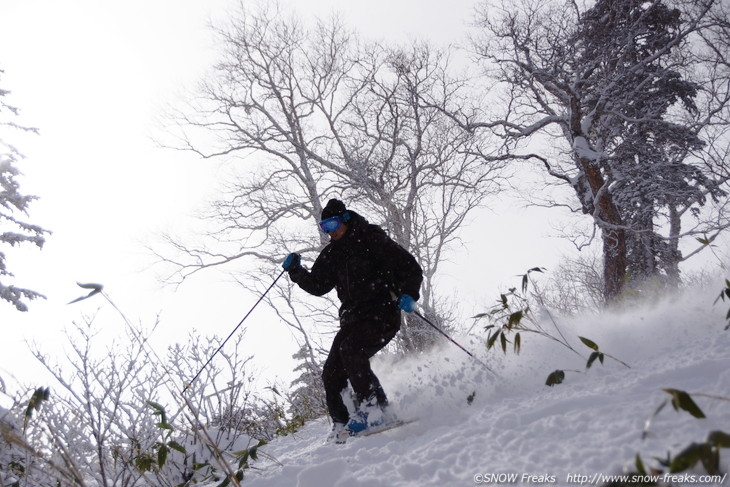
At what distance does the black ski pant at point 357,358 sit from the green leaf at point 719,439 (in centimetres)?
266

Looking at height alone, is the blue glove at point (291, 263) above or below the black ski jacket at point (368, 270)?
above

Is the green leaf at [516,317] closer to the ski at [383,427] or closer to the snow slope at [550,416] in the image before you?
the snow slope at [550,416]

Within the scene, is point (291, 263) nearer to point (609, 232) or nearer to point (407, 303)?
point (407, 303)

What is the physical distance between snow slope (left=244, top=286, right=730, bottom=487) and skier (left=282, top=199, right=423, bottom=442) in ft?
0.94

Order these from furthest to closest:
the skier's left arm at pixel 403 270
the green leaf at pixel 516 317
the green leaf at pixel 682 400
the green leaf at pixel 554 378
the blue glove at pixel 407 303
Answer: the skier's left arm at pixel 403 270
the blue glove at pixel 407 303
the green leaf at pixel 516 317
the green leaf at pixel 554 378
the green leaf at pixel 682 400

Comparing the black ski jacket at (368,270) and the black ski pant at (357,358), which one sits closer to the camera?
the black ski pant at (357,358)

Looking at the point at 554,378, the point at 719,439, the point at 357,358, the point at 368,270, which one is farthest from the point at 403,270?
the point at 719,439

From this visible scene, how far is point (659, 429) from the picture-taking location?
161 cm

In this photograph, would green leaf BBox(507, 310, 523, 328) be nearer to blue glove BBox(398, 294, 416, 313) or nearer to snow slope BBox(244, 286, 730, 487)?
snow slope BBox(244, 286, 730, 487)

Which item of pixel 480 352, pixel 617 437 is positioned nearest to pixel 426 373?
pixel 480 352

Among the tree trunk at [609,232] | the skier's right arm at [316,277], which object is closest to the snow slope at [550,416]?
the skier's right arm at [316,277]

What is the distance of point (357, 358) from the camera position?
11.2ft

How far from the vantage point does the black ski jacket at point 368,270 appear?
3.68 m

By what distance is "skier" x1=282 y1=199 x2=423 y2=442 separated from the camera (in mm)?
3385
